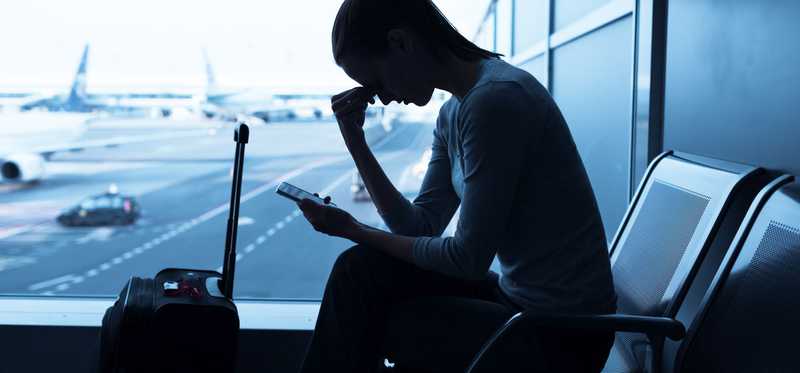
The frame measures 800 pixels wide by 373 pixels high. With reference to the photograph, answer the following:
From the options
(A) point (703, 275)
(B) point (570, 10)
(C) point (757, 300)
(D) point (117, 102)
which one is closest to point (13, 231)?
(D) point (117, 102)

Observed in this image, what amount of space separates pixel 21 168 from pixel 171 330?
5.15m

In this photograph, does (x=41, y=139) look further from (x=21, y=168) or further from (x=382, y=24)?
(x=382, y=24)

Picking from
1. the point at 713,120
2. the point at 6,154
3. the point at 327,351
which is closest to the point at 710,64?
the point at 713,120

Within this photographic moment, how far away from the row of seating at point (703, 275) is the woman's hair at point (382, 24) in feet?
1.28

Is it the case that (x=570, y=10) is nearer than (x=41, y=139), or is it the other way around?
(x=570, y=10)

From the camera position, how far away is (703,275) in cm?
111

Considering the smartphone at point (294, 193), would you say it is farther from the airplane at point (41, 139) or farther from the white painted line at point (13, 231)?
the airplane at point (41, 139)

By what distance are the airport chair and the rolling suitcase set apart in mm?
584

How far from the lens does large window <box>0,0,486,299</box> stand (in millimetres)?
2789

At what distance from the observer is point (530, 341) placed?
3.01 ft

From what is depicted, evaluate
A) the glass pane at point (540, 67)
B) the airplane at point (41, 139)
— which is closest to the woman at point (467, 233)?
the glass pane at point (540, 67)

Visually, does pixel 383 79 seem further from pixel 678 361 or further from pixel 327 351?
pixel 678 361

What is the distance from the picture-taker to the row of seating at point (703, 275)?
0.83 meters

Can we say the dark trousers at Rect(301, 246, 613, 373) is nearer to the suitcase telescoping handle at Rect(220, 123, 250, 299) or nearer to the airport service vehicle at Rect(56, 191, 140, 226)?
the suitcase telescoping handle at Rect(220, 123, 250, 299)
